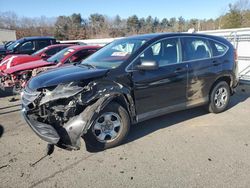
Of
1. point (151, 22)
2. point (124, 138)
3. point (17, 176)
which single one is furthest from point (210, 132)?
point (151, 22)

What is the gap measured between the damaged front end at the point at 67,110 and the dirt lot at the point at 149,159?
0.43 metres

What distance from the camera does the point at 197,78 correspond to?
17.1 feet

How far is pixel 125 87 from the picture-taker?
167 inches

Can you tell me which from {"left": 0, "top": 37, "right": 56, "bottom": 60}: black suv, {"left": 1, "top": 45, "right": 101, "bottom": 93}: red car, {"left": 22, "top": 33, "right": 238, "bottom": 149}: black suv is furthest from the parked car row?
{"left": 0, "top": 37, "right": 56, "bottom": 60}: black suv

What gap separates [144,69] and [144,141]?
1.26 m

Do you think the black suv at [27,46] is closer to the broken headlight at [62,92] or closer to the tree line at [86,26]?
the broken headlight at [62,92]

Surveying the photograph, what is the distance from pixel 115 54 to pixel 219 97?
→ 2.68 meters

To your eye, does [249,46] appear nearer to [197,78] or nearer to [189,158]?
[197,78]

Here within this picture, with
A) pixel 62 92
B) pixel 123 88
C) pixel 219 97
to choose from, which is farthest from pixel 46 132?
pixel 219 97

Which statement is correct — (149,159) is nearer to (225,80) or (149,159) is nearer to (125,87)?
(125,87)

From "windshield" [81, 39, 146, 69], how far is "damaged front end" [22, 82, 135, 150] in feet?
2.33

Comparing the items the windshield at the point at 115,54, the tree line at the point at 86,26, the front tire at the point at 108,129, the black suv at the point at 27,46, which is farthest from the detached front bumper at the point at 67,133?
the tree line at the point at 86,26

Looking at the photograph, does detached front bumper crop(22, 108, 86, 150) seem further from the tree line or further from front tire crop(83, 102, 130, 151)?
the tree line

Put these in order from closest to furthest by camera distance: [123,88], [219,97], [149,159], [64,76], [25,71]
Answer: [149,159] < [64,76] < [123,88] < [219,97] < [25,71]
